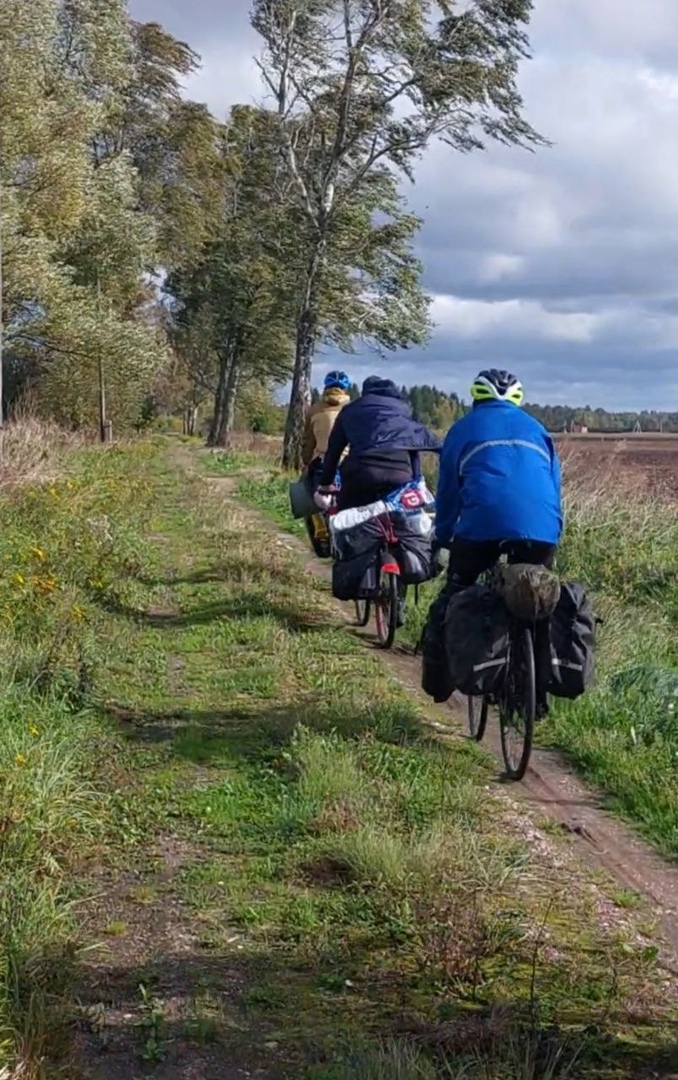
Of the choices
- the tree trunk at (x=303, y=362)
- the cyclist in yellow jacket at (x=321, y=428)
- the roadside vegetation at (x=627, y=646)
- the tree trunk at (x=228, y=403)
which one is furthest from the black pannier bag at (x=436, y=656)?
the tree trunk at (x=228, y=403)

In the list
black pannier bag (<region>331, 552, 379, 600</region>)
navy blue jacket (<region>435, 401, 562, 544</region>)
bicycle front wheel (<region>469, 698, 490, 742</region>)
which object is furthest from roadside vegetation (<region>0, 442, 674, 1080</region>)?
navy blue jacket (<region>435, 401, 562, 544</region>)

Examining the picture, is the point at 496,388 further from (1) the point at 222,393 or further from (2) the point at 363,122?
(1) the point at 222,393

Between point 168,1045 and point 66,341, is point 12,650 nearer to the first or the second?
point 168,1045

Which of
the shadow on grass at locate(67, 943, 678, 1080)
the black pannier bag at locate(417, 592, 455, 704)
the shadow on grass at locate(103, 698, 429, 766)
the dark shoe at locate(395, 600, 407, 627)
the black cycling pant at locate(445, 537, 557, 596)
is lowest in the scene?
the shadow on grass at locate(67, 943, 678, 1080)

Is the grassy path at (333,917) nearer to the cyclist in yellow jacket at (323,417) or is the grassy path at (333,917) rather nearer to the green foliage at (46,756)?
the green foliage at (46,756)

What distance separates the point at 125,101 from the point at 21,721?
115 ft

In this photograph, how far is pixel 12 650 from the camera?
7.76m

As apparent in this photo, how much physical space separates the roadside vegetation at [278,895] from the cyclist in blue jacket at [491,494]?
100 cm

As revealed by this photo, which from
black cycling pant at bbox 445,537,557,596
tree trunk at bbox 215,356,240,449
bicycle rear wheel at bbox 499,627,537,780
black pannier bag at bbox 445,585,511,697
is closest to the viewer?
black pannier bag at bbox 445,585,511,697

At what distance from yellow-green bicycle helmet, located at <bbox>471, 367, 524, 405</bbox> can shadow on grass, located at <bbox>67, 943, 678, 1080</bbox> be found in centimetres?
351

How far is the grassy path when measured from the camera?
381 cm

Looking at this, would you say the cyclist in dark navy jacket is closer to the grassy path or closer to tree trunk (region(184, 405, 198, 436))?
the grassy path

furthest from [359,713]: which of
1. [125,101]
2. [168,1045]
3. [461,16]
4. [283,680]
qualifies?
[125,101]

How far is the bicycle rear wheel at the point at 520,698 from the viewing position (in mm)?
6363
